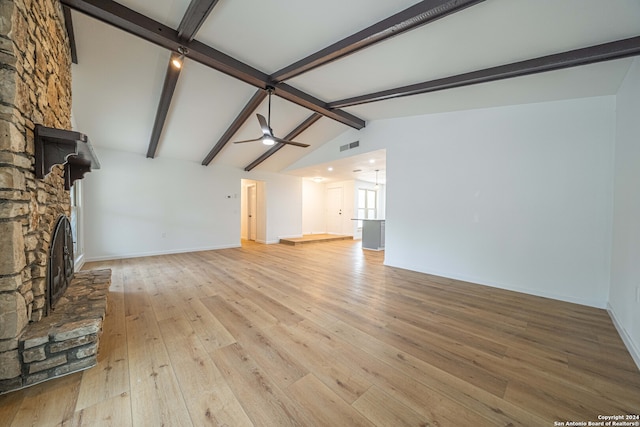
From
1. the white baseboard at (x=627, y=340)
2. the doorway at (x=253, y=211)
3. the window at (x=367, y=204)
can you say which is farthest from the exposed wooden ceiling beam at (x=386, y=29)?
the window at (x=367, y=204)

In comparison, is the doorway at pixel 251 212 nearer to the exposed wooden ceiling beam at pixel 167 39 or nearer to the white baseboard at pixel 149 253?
the white baseboard at pixel 149 253

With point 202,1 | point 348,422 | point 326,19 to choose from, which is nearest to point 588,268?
point 348,422

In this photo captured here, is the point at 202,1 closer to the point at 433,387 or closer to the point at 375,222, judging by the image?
the point at 433,387

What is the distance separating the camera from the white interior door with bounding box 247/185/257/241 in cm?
862

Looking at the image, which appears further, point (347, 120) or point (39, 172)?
point (347, 120)

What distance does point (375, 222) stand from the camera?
6.91 meters

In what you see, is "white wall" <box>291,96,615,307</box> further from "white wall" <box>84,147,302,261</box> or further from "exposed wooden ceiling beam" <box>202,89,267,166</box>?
"white wall" <box>84,147,302,261</box>

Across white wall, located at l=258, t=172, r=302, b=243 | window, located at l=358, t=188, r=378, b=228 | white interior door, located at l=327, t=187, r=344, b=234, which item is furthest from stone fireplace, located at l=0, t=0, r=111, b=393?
window, located at l=358, t=188, r=378, b=228

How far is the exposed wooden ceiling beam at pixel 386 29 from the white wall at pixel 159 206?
4.81 meters

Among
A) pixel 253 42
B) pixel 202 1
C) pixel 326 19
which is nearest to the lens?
pixel 202 1

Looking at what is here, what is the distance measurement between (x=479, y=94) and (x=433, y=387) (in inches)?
146

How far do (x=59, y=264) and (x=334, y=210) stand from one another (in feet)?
27.8

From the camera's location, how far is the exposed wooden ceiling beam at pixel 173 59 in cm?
224

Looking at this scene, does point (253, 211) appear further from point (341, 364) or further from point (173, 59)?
point (341, 364)
